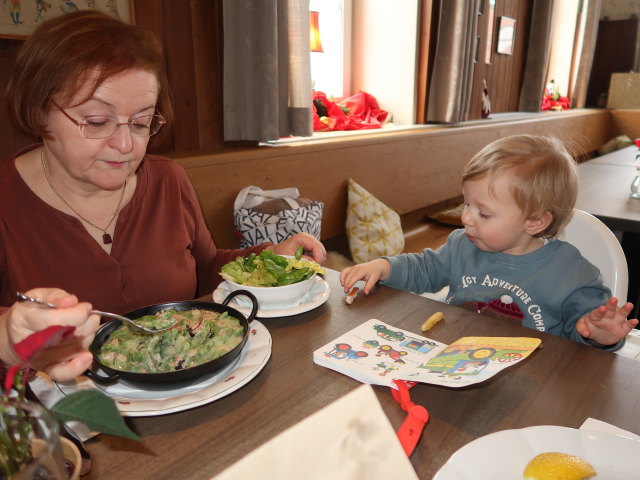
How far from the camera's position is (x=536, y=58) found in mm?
5402

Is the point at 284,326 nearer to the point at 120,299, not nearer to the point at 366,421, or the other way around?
the point at 120,299

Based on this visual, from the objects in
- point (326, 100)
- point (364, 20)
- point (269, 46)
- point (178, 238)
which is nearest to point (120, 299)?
point (178, 238)

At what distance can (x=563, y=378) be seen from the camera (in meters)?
0.81

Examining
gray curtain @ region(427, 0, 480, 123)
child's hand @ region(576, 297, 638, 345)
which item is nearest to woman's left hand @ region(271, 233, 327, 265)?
child's hand @ region(576, 297, 638, 345)

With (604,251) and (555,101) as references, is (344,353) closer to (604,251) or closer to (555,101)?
(604,251)

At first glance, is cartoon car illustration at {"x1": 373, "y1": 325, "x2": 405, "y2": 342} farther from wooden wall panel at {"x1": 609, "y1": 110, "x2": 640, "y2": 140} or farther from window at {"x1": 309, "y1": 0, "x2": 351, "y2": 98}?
wooden wall panel at {"x1": 609, "y1": 110, "x2": 640, "y2": 140}

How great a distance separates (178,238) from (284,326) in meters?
0.48

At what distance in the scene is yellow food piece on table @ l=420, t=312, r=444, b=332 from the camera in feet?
3.18

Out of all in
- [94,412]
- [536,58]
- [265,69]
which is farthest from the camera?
[536,58]

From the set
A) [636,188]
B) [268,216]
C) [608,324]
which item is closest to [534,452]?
[608,324]

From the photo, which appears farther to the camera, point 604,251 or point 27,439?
point 604,251

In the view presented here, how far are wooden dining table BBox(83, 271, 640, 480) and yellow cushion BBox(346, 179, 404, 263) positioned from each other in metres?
1.77

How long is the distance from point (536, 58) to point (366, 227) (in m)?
3.92

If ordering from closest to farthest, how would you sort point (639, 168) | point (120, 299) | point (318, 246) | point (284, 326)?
point (284, 326) < point (120, 299) < point (318, 246) < point (639, 168)
